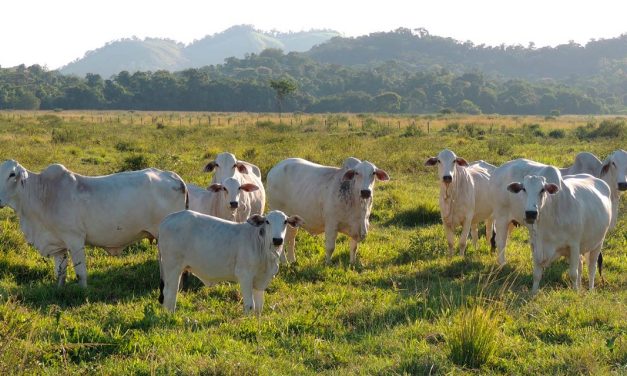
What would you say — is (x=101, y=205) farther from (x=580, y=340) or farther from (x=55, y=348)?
(x=580, y=340)

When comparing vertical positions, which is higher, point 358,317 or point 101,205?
point 101,205

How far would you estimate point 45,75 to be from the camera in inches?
4311

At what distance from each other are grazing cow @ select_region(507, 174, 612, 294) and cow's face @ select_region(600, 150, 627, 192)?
1823mm

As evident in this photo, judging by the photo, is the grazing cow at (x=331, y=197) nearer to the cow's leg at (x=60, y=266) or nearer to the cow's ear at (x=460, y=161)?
the cow's ear at (x=460, y=161)

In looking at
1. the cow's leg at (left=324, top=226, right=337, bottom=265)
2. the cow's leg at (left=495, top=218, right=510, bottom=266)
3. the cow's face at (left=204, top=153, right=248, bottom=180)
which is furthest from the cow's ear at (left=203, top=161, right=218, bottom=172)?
the cow's leg at (left=495, top=218, right=510, bottom=266)

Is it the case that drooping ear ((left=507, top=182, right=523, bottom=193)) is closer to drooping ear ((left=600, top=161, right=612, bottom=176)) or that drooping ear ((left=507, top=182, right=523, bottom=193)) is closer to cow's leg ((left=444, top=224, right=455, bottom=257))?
cow's leg ((left=444, top=224, right=455, bottom=257))

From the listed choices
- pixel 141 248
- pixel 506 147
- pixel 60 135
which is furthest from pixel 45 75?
pixel 141 248

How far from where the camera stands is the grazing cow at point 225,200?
9.07 m

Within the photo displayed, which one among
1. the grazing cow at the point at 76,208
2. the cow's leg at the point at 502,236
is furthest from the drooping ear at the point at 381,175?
the grazing cow at the point at 76,208

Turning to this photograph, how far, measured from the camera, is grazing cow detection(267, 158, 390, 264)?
984cm

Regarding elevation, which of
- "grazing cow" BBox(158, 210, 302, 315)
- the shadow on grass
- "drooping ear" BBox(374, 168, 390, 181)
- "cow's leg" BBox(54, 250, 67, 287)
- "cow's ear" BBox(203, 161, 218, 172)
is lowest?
the shadow on grass

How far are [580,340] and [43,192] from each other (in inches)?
256

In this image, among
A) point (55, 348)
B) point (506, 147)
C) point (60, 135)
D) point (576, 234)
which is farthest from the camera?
point (60, 135)

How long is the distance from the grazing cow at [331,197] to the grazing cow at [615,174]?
11.8 feet
